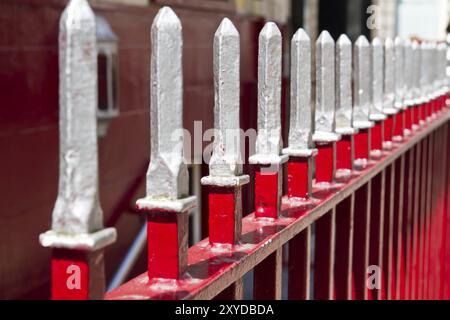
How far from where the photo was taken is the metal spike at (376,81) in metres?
2.68

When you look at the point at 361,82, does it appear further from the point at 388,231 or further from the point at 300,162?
the point at 300,162

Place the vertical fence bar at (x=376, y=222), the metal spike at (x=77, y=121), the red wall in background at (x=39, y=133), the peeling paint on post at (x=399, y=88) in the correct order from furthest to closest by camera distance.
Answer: the red wall in background at (x=39, y=133) → the peeling paint on post at (x=399, y=88) → the vertical fence bar at (x=376, y=222) → the metal spike at (x=77, y=121)

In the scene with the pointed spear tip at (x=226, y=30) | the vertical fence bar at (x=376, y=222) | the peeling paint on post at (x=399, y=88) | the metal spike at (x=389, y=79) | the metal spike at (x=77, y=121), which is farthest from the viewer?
the peeling paint on post at (x=399, y=88)

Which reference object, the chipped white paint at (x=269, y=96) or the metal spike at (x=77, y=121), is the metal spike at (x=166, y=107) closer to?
the metal spike at (x=77, y=121)

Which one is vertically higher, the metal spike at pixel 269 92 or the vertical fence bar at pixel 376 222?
the metal spike at pixel 269 92

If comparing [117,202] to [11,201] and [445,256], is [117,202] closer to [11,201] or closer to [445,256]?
[11,201]

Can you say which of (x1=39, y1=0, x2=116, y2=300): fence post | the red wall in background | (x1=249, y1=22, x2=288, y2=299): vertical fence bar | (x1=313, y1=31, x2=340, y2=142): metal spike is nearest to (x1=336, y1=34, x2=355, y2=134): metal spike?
(x1=313, y1=31, x2=340, y2=142): metal spike

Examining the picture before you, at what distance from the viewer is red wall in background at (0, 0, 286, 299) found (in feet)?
12.8

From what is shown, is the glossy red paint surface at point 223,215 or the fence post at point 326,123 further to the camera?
the fence post at point 326,123

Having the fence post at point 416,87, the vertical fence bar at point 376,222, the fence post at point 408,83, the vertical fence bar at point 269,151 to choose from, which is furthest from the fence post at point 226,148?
the fence post at point 416,87

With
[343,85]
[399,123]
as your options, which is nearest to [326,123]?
[343,85]

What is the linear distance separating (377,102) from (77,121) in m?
1.90

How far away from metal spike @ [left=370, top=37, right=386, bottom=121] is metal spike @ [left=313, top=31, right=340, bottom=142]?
63cm

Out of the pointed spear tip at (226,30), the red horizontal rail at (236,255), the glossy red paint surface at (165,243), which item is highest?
the pointed spear tip at (226,30)
